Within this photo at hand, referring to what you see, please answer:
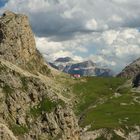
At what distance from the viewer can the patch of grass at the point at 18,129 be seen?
591 ft

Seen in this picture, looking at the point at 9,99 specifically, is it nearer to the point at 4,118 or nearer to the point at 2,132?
the point at 4,118

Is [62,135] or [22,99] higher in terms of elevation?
[22,99]

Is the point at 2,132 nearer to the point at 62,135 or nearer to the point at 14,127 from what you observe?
the point at 14,127

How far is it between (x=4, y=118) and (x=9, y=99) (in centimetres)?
1039

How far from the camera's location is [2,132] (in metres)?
164

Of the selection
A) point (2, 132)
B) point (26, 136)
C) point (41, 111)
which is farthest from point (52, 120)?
point (2, 132)

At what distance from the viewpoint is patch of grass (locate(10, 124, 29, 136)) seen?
180 m

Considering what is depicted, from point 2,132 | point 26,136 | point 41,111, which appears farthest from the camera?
point 41,111

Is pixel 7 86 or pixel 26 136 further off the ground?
pixel 7 86

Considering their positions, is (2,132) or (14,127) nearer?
(2,132)

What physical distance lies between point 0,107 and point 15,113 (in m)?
7.79

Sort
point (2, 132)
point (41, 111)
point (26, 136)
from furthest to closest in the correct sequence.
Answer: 1. point (41, 111)
2. point (26, 136)
3. point (2, 132)

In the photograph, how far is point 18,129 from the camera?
18275cm

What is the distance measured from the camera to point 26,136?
182500 mm
